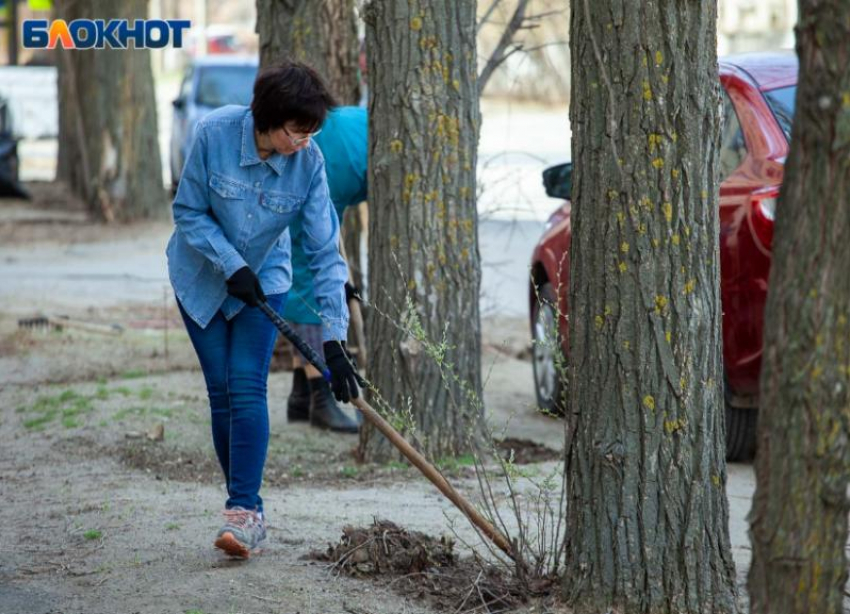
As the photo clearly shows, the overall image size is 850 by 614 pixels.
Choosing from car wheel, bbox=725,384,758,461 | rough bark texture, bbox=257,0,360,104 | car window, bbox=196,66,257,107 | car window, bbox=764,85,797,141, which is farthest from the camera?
car window, bbox=196,66,257,107

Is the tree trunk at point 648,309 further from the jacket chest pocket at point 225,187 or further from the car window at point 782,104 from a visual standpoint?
the car window at point 782,104

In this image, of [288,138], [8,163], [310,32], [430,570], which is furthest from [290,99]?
[8,163]

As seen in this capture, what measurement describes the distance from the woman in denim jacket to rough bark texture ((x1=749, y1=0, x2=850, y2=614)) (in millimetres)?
1932

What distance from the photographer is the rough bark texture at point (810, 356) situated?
264 cm

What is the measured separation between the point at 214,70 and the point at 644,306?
736 inches

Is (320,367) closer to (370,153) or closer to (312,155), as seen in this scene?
(312,155)

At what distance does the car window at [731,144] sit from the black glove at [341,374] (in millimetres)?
2349

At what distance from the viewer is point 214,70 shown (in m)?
21.8

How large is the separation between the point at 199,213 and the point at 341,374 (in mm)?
705

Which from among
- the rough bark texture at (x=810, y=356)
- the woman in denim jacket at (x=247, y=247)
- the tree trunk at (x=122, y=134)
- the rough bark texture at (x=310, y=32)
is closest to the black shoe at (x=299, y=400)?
the rough bark texture at (x=310, y=32)

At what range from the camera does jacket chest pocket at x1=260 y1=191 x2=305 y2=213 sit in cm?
474

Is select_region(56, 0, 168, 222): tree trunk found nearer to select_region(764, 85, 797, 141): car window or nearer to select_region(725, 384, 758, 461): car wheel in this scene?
select_region(764, 85, 797, 141): car window

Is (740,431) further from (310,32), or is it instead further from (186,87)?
(186,87)

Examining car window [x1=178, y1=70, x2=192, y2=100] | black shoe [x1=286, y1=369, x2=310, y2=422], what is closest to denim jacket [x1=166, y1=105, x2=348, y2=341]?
black shoe [x1=286, y1=369, x2=310, y2=422]
